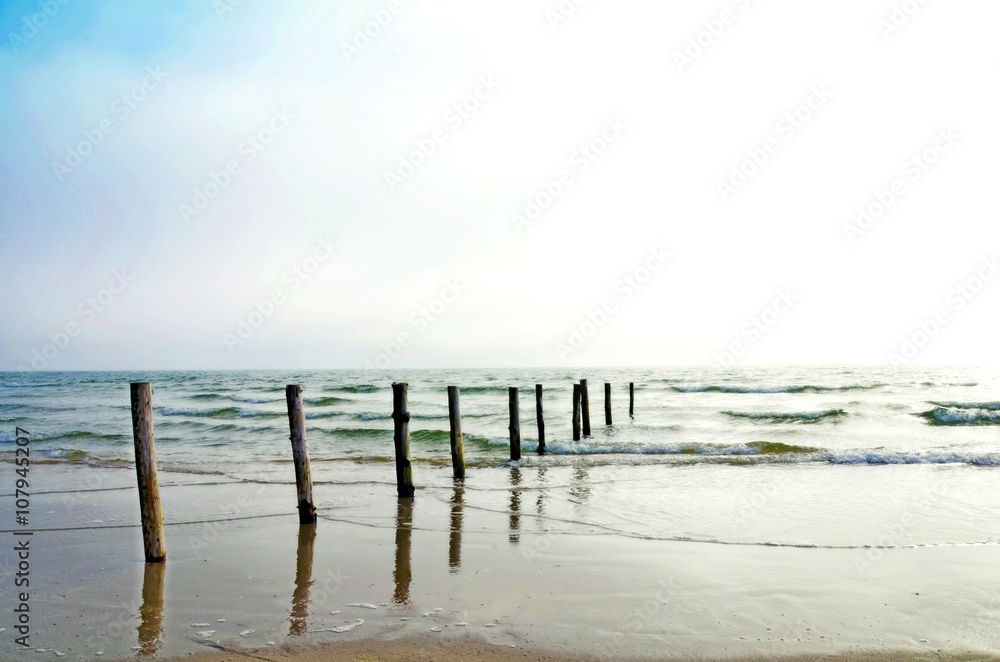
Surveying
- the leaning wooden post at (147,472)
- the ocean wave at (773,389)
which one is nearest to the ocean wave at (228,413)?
the leaning wooden post at (147,472)

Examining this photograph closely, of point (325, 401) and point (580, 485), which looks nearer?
point (580, 485)

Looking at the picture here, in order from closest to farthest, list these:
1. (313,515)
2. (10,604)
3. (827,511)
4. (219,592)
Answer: (10,604) < (219,592) < (313,515) < (827,511)

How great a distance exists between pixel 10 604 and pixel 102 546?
235cm

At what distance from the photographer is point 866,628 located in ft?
17.1

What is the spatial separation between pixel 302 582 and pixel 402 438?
447 centimetres

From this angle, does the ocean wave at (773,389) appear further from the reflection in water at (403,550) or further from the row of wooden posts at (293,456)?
the reflection in water at (403,550)

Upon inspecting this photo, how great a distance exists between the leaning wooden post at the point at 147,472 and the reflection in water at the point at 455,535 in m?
3.07

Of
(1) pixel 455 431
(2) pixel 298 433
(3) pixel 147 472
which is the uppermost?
(2) pixel 298 433

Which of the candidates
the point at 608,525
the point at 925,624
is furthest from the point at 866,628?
the point at 608,525

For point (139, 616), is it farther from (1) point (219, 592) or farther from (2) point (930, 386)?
(2) point (930, 386)

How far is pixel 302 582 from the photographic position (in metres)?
6.37

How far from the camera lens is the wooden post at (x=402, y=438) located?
34.6ft

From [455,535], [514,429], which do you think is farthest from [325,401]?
[455,535]

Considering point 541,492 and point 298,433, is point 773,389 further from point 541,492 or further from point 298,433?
point 298,433
